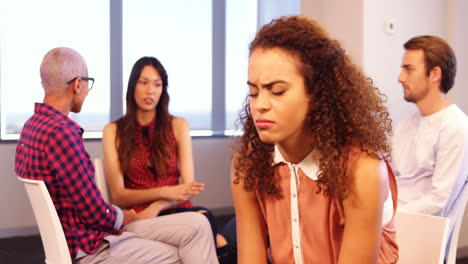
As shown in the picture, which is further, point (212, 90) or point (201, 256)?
point (212, 90)

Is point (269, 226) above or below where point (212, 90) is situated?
below

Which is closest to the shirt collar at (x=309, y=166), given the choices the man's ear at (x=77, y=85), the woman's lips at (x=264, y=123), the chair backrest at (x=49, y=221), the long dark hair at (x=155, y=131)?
the woman's lips at (x=264, y=123)

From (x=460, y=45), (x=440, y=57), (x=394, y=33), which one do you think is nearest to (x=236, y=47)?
(x=394, y=33)

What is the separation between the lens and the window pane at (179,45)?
A: 5133mm

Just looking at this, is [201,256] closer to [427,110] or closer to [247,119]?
[247,119]

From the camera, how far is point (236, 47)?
575cm

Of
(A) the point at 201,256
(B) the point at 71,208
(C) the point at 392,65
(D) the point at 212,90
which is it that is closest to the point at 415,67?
(C) the point at 392,65

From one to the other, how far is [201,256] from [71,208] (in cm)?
69

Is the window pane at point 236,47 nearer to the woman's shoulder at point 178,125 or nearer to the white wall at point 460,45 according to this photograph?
the white wall at point 460,45

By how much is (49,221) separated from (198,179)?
3669 mm

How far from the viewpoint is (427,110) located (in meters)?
2.68

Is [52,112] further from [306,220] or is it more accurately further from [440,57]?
[440,57]

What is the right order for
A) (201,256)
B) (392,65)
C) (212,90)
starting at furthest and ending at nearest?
(212,90), (392,65), (201,256)

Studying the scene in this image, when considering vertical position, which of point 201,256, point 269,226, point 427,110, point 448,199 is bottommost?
point 201,256
